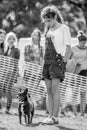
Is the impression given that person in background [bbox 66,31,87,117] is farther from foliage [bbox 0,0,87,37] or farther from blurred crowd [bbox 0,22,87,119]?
foliage [bbox 0,0,87,37]

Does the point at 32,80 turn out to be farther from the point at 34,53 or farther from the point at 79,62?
the point at 79,62

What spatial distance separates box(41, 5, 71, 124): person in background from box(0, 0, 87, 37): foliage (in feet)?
34.1

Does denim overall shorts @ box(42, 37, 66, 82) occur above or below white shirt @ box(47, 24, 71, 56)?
below

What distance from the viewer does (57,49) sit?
5633 mm

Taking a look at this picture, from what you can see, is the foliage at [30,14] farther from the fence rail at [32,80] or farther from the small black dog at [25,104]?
the small black dog at [25,104]

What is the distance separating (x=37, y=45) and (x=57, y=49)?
2053 millimetres

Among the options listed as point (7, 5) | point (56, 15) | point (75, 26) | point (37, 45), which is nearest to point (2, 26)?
point (7, 5)

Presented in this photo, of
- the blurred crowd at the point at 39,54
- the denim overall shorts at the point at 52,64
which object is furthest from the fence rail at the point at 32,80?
the denim overall shorts at the point at 52,64

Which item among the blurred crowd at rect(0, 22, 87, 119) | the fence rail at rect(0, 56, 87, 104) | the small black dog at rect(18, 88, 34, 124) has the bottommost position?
the small black dog at rect(18, 88, 34, 124)

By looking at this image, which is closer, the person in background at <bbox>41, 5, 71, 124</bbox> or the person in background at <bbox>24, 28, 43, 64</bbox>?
the person in background at <bbox>41, 5, 71, 124</bbox>

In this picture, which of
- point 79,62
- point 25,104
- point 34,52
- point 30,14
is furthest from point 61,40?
point 30,14

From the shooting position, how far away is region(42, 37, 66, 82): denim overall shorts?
559 centimetres

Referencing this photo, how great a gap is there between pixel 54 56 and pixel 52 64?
0.36 feet

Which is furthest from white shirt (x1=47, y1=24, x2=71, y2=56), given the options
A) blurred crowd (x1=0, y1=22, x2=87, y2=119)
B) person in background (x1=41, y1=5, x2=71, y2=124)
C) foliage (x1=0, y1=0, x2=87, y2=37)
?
foliage (x1=0, y1=0, x2=87, y2=37)
